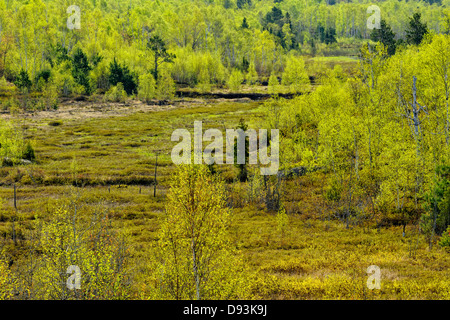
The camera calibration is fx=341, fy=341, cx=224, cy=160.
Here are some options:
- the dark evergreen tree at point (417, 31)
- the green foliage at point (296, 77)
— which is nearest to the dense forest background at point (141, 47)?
the dark evergreen tree at point (417, 31)

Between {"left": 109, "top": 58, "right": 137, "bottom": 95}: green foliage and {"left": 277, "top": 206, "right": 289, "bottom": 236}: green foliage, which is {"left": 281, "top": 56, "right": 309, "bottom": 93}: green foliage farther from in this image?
{"left": 277, "top": 206, "right": 289, "bottom": 236}: green foliage

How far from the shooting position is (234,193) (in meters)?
37.9

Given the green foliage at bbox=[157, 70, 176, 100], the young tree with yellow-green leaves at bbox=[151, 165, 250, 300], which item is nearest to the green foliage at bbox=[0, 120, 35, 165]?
the young tree with yellow-green leaves at bbox=[151, 165, 250, 300]

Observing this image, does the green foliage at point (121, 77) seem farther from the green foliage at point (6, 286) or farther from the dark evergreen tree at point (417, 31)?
the green foliage at point (6, 286)

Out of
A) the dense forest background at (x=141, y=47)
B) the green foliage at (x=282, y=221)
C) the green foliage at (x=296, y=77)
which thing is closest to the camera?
the green foliage at (x=282, y=221)

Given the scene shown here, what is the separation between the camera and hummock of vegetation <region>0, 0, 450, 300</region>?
583 inches

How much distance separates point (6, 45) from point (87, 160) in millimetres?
89121

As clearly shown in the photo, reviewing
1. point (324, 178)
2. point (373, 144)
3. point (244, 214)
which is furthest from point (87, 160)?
point (373, 144)

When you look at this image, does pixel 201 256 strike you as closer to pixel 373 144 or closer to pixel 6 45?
pixel 373 144

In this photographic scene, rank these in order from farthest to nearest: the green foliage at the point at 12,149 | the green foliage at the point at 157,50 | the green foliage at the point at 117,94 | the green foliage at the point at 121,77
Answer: the green foliage at the point at 157,50 → the green foliage at the point at 121,77 → the green foliage at the point at 117,94 → the green foliage at the point at 12,149

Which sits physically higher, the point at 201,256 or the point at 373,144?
the point at 373,144

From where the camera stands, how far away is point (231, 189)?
124 feet

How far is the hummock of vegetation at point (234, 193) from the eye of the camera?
48.6 feet
